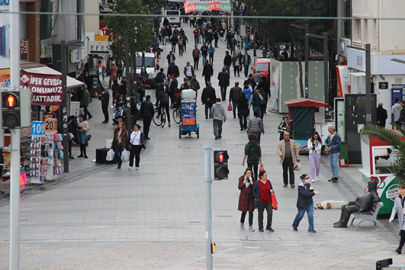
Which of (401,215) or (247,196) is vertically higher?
(247,196)

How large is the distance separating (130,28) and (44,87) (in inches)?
601

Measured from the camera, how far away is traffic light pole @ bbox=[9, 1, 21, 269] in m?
10.6

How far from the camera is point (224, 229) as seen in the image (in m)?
14.8

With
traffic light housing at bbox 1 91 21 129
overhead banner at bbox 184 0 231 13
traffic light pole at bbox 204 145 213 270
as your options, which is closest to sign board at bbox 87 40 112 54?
overhead banner at bbox 184 0 231 13

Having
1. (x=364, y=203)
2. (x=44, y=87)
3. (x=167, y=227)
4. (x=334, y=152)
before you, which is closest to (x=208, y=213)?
(x=167, y=227)

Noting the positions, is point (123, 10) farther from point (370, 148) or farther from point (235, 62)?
point (370, 148)

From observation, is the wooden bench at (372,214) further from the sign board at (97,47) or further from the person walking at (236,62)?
the person walking at (236,62)

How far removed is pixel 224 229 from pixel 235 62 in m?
29.4

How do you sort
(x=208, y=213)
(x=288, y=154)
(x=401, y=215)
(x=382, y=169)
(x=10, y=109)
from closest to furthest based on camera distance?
(x=208, y=213)
(x=10, y=109)
(x=401, y=215)
(x=382, y=169)
(x=288, y=154)

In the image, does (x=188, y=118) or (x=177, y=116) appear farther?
(x=177, y=116)

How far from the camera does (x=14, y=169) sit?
1093cm

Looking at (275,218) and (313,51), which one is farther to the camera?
(313,51)

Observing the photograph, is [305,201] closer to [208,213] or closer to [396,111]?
[208,213]

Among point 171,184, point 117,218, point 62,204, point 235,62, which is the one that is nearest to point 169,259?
point 117,218
